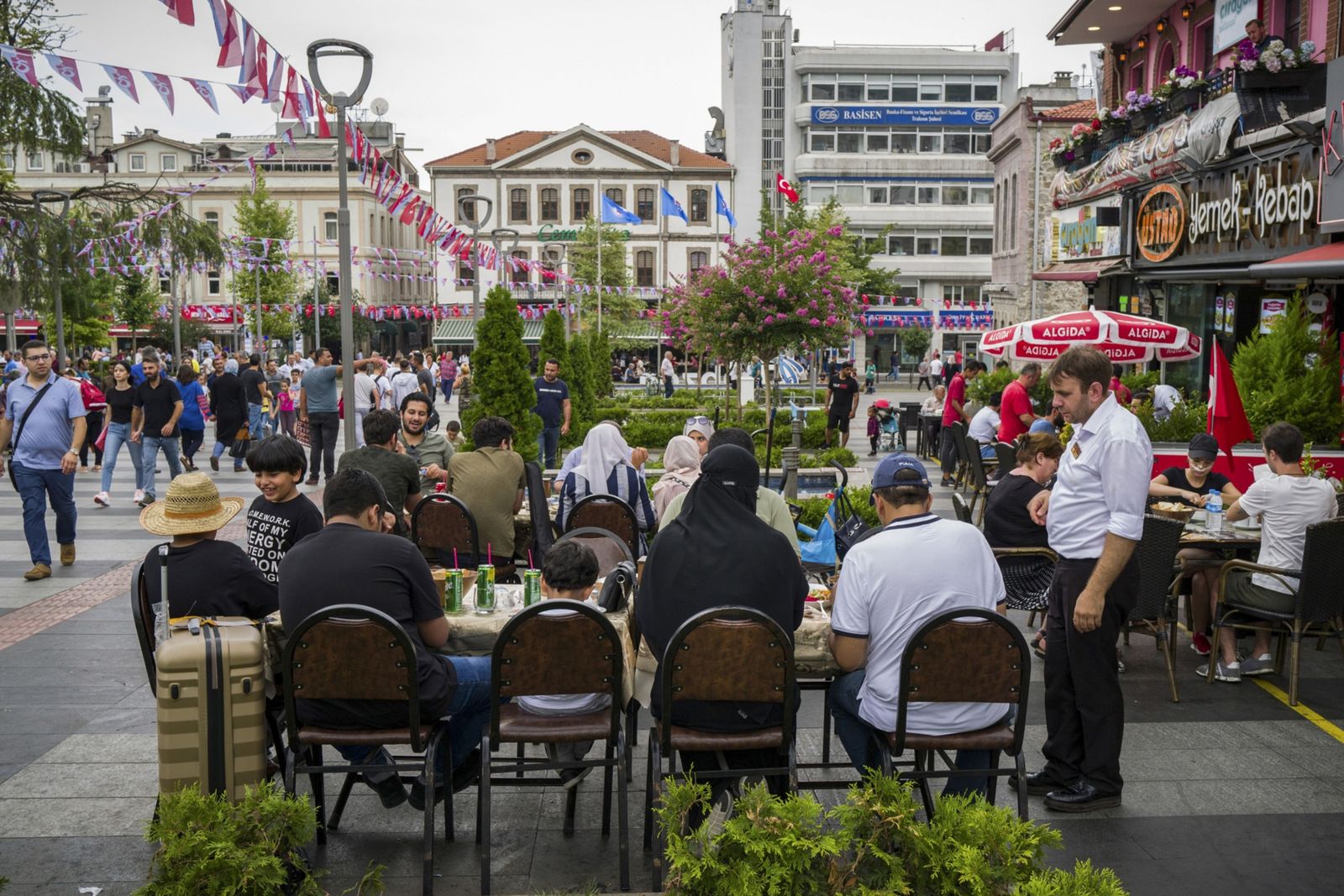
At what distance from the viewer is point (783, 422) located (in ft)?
73.2

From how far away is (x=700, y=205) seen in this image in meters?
73.0

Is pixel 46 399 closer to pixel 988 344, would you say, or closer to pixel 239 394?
pixel 239 394

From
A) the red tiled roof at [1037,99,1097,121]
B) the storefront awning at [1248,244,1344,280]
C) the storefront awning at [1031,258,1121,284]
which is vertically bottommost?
the storefront awning at [1248,244,1344,280]

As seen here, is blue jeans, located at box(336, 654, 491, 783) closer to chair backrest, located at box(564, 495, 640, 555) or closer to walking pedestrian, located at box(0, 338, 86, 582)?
chair backrest, located at box(564, 495, 640, 555)

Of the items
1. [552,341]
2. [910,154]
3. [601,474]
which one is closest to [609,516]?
[601,474]

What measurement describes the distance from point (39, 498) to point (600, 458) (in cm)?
520

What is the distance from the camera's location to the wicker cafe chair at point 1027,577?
7227 millimetres

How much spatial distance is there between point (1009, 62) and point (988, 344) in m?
61.2

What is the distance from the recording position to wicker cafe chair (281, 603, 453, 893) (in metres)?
4.28

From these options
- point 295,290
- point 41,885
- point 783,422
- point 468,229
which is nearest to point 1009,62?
point 468,229

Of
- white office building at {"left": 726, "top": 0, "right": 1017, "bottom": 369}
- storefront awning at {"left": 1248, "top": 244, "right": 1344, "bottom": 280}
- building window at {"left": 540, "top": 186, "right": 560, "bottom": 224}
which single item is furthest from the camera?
building window at {"left": 540, "top": 186, "right": 560, "bottom": 224}

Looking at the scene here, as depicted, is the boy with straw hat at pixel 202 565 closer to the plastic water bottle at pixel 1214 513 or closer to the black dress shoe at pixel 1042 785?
the black dress shoe at pixel 1042 785

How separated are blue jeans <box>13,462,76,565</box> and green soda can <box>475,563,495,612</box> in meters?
6.02

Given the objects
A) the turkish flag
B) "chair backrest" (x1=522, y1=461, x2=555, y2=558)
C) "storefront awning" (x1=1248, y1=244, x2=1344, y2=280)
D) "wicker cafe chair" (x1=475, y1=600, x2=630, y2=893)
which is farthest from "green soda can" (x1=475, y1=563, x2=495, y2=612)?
"storefront awning" (x1=1248, y1=244, x2=1344, y2=280)
